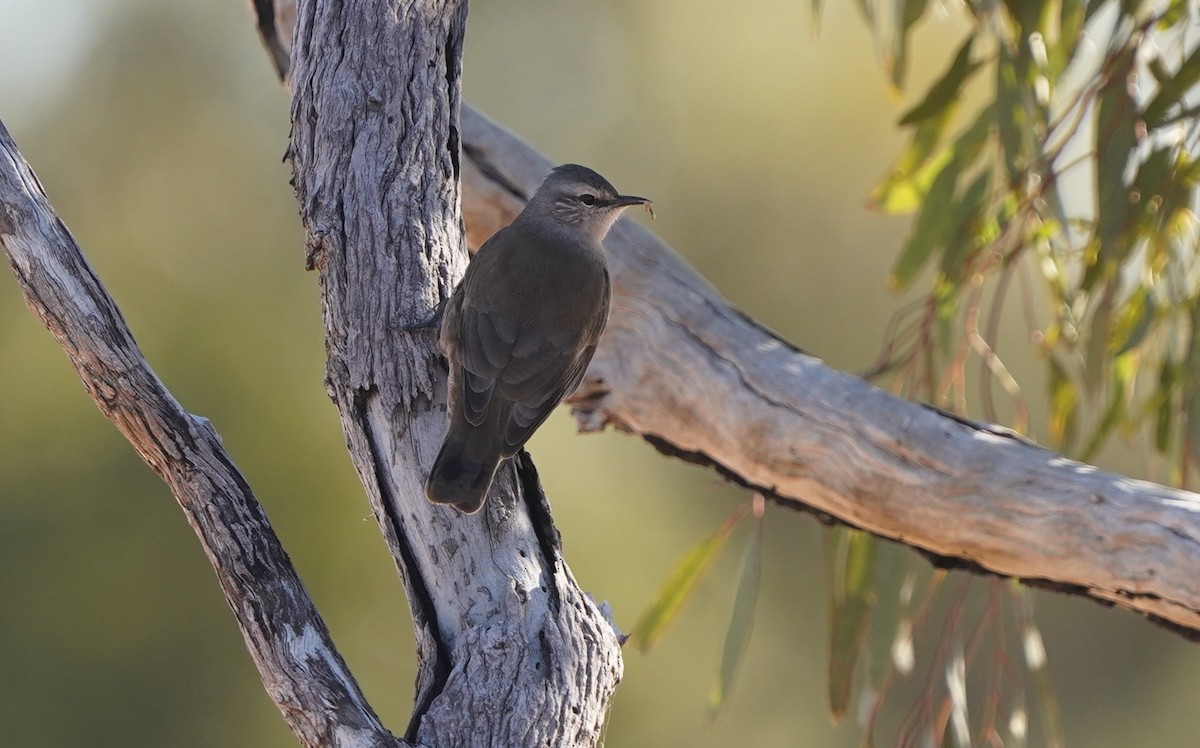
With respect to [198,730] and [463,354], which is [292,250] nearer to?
[198,730]

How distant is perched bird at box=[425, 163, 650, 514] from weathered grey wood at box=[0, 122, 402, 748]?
0.32 m

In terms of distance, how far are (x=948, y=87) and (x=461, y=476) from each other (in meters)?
2.03

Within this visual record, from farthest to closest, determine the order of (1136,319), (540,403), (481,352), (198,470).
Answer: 1. (1136,319)
2. (540,403)
3. (481,352)
4. (198,470)

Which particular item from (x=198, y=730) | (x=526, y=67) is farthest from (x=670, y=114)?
(x=198, y=730)

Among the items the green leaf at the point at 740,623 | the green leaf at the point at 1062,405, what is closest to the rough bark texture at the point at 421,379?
the green leaf at the point at 740,623

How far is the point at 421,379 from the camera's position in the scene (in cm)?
237

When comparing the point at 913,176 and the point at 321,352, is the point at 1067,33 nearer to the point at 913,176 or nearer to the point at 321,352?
the point at 913,176

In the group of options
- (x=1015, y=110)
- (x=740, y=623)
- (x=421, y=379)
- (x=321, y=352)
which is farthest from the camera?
(x=321, y=352)

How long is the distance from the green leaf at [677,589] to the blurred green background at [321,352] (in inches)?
56.5

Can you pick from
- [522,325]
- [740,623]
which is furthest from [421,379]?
[740,623]

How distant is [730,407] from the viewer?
127 inches

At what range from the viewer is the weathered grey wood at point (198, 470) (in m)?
1.97

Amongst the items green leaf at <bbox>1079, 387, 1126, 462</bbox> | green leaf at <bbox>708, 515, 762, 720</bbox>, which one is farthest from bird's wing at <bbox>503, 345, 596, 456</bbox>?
green leaf at <bbox>1079, 387, 1126, 462</bbox>

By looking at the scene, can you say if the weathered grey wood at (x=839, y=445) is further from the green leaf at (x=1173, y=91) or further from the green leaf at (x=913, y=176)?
the green leaf at (x=1173, y=91)
